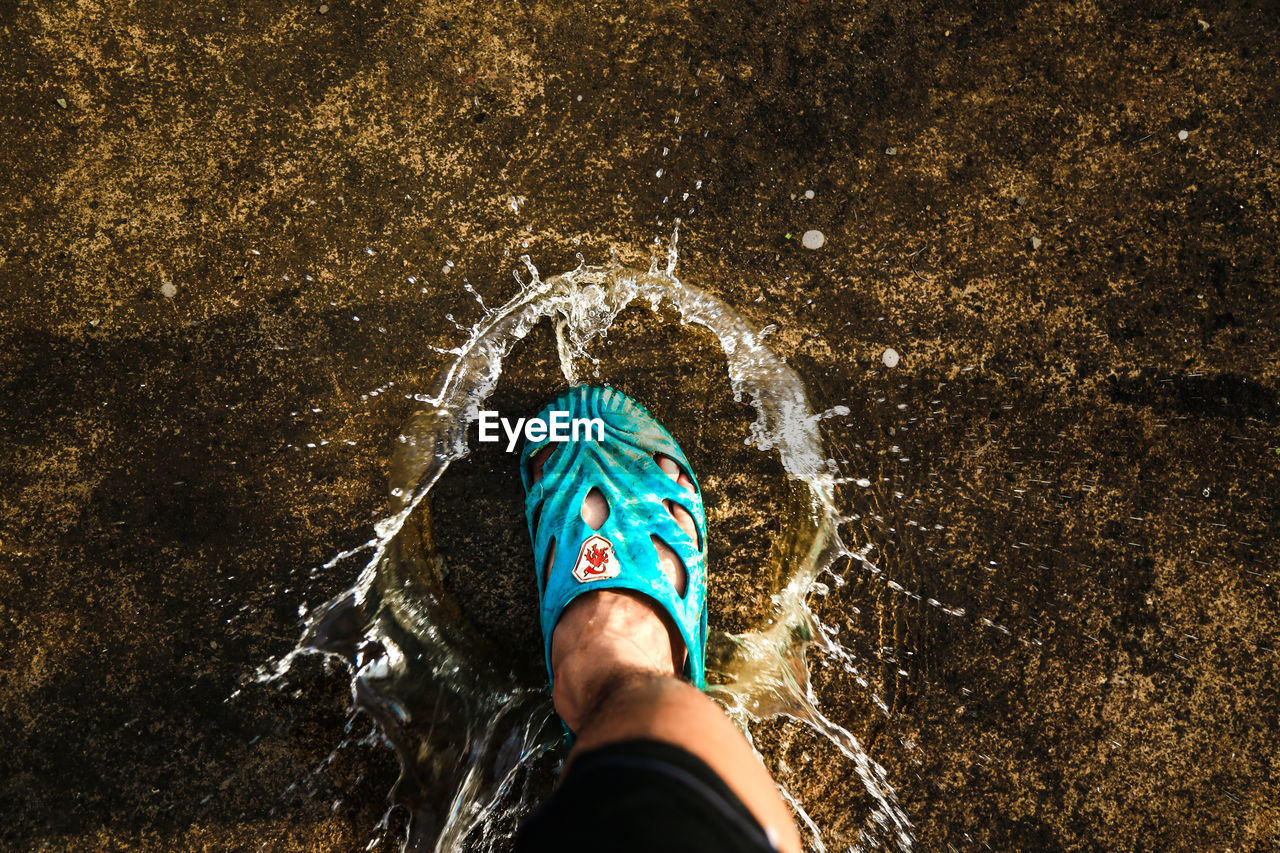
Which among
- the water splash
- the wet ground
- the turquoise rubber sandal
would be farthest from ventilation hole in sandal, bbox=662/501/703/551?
the water splash

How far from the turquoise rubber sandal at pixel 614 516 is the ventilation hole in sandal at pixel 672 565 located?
1 cm

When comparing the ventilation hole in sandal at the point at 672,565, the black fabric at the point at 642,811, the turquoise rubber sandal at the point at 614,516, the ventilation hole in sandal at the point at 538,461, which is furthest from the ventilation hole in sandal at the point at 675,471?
the black fabric at the point at 642,811

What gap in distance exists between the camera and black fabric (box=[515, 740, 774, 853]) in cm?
96

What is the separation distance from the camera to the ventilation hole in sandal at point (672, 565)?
1.84m

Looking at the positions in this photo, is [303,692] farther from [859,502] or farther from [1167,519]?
[1167,519]

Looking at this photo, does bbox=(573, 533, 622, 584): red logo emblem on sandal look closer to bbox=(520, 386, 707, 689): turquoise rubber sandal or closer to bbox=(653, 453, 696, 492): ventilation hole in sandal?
bbox=(520, 386, 707, 689): turquoise rubber sandal

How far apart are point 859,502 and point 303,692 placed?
1777 mm

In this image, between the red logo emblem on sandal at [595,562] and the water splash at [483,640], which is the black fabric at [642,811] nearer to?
the red logo emblem on sandal at [595,562]

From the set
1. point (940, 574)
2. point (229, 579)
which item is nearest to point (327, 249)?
point (229, 579)

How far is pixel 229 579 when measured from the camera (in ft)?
6.44

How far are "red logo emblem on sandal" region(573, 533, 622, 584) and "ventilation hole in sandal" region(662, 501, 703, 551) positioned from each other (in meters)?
0.23

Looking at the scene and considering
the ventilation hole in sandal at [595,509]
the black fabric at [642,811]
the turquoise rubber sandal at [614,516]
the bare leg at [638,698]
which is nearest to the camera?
the black fabric at [642,811]

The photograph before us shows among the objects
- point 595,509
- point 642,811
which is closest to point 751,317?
point 595,509

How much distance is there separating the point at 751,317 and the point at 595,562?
0.91 m
